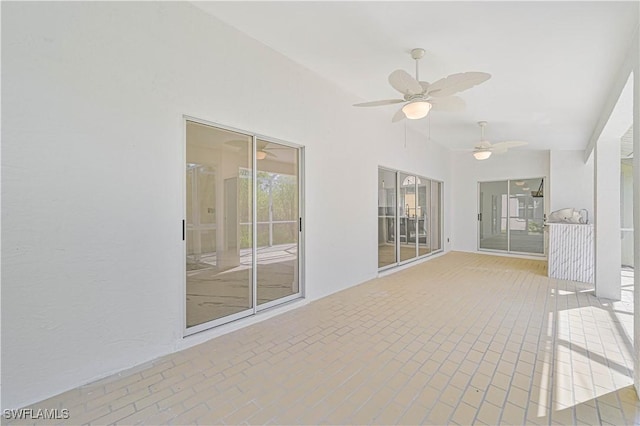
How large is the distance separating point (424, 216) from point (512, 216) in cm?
262

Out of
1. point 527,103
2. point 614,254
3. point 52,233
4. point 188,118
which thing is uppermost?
point 527,103

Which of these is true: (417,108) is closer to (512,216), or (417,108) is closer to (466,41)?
(466,41)

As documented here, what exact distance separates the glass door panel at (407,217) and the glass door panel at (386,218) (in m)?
0.27

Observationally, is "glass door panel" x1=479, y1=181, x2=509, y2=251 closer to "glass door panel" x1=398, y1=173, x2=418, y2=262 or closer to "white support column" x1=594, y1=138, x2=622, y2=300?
"glass door panel" x1=398, y1=173, x2=418, y2=262

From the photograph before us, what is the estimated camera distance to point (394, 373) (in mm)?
2250

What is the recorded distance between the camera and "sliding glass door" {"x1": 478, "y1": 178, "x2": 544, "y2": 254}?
769cm

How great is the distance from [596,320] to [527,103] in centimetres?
315

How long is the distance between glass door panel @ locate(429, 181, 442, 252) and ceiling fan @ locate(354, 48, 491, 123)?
193 inches

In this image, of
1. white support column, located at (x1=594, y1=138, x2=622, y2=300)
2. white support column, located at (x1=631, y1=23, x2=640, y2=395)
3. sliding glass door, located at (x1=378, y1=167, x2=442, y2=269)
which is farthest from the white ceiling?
sliding glass door, located at (x1=378, y1=167, x2=442, y2=269)

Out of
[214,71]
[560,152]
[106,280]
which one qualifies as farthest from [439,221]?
[106,280]

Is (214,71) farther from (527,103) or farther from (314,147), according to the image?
(527,103)

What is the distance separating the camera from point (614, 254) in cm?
423

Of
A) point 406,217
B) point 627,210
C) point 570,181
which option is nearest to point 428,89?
point 406,217

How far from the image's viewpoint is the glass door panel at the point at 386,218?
220 inches
